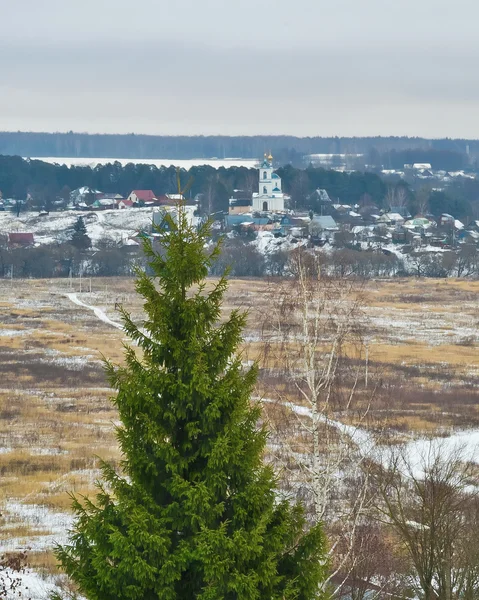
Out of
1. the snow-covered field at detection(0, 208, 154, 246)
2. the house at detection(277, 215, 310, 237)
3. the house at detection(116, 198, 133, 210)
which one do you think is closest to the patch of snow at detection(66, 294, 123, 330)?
the snow-covered field at detection(0, 208, 154, 246)

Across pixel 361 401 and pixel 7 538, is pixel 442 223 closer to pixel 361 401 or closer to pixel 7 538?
pixel 361 401

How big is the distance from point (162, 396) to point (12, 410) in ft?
77.9

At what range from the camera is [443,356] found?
136ft

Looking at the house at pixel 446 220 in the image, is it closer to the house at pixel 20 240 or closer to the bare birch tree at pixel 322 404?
the house at pixel 20 240

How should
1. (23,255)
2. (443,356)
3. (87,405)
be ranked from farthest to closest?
(23,255), (443,356), (87,405)

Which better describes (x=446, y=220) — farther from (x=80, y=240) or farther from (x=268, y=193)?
(x=80, y=240)

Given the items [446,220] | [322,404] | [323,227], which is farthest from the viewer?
[446,220]

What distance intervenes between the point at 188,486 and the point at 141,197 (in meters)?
120

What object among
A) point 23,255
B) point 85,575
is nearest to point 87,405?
point 85,575

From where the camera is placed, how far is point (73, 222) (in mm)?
105438

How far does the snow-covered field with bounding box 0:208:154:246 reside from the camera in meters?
97.1

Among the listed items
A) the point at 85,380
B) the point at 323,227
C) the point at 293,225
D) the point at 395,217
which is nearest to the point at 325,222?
the point at 323,227

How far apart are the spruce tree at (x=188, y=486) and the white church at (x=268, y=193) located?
4426 inches

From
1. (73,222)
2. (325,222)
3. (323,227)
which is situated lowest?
(323,227)
